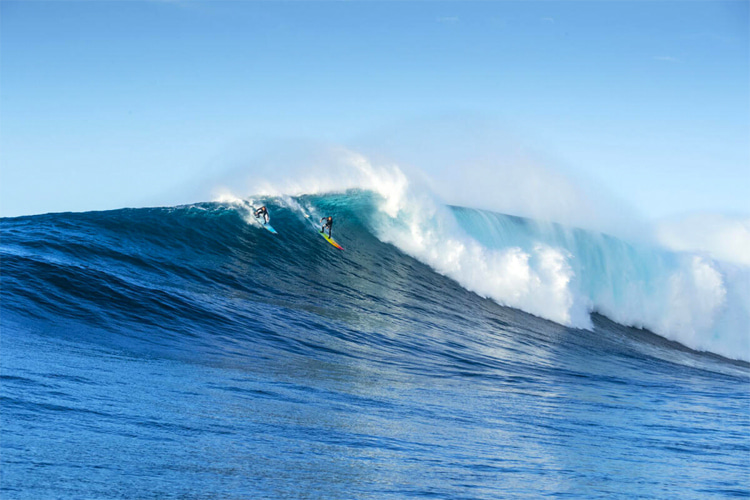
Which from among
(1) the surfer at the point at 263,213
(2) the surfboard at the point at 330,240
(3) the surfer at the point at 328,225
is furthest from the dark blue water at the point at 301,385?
(3) the surfer at the point at 328,225

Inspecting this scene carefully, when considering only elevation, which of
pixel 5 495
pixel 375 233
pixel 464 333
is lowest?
pixel 5 495

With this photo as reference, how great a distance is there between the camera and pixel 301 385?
A: 7.55 metres

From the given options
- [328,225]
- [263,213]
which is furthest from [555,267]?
[263,213]

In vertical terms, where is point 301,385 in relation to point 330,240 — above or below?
below

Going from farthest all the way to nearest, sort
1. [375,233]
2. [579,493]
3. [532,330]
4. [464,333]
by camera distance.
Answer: [375,233] → [532,330] → [464,333] → [579,493]

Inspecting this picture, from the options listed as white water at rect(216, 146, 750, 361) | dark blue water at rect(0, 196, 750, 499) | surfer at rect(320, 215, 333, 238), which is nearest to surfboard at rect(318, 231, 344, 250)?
surfer at rect(320, 215, 333, 238)

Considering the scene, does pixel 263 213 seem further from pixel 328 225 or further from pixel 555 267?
pixel 555 267

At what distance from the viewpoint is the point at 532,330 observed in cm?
1509

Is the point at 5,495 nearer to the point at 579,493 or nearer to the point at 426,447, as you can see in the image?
the point at 426,447

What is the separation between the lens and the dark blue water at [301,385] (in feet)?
15.6

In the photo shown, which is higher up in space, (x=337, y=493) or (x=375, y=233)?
(x=375, y=233)

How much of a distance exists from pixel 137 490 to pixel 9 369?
295cm

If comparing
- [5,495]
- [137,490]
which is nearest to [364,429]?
[137,490]

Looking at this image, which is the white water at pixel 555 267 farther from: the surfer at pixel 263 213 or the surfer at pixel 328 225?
the surfer at pixel 263 213
